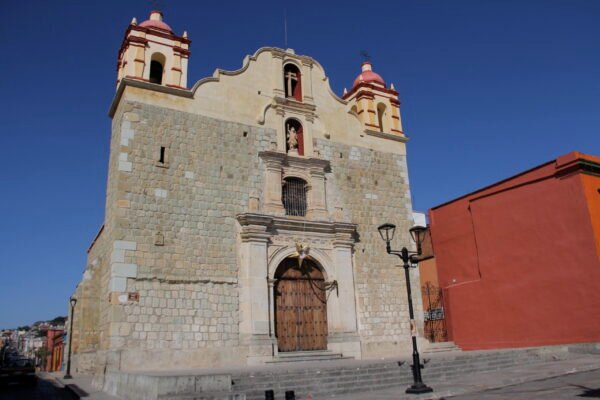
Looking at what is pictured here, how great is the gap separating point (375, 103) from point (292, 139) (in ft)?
14.3

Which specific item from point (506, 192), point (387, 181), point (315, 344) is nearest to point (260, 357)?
point (315, 344)

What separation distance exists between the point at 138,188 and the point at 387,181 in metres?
8.96

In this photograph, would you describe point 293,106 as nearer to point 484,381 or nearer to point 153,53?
point 153,53

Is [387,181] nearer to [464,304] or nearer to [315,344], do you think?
[464,304]

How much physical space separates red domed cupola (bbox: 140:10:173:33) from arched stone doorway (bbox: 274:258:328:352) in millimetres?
8456

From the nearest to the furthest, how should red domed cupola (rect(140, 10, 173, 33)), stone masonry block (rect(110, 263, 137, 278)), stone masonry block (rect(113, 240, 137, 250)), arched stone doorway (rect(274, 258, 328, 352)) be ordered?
1. stone masonry block (rect(110, 263, 137, 278))
2. stone masonry block (rect(113, 240, 137, 250))
3. arched stone doorway (rect(274, 258, 328, 352))
4. red domed cupola (rect(140, 10, 173, 33))

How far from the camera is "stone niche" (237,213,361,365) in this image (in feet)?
45.5

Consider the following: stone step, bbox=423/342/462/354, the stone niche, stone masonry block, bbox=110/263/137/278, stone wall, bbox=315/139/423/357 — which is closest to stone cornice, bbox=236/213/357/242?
the stone niche

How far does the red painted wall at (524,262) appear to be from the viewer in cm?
1441

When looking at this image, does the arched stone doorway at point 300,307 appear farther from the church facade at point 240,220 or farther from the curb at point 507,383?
the curb at point 507,383

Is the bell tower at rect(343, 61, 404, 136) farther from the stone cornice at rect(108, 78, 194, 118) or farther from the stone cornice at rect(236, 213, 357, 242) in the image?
the stone cornice at rect(108, 78, 194, 118)

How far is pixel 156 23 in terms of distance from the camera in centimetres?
1594

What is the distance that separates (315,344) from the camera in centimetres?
1505

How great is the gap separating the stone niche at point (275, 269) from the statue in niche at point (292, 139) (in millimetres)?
2679
